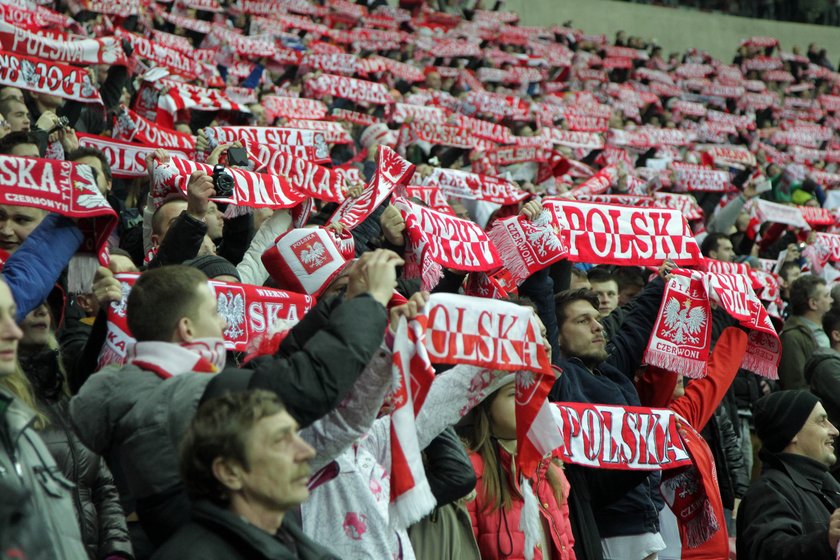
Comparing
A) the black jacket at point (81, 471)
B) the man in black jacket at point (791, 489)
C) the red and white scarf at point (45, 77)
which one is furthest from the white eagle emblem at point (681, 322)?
the red and white scarf at point (45, 77)

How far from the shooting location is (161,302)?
2834 millimetres

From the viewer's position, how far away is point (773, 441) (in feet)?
15.0

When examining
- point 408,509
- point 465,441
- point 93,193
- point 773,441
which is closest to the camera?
point 408,509

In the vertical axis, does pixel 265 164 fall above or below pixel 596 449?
above

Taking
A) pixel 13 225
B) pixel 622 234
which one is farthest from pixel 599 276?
pixel 13 225

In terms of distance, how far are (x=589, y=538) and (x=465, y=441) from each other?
2.06 ft

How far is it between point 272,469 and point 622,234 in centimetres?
304

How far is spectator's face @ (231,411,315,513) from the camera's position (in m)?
2.46

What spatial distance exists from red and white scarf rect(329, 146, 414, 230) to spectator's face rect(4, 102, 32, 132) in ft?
6.61

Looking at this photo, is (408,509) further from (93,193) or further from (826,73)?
(826,73)

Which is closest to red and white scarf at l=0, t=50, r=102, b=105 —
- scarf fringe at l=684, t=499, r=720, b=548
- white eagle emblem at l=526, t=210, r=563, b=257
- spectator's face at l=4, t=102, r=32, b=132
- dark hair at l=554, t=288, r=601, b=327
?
spectator's face at l=4, t=102, r=32, b=132

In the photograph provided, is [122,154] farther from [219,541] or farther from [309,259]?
[219,541]

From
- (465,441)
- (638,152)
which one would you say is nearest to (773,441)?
(465,441)

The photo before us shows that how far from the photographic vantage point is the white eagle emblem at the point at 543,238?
4.69 metres
